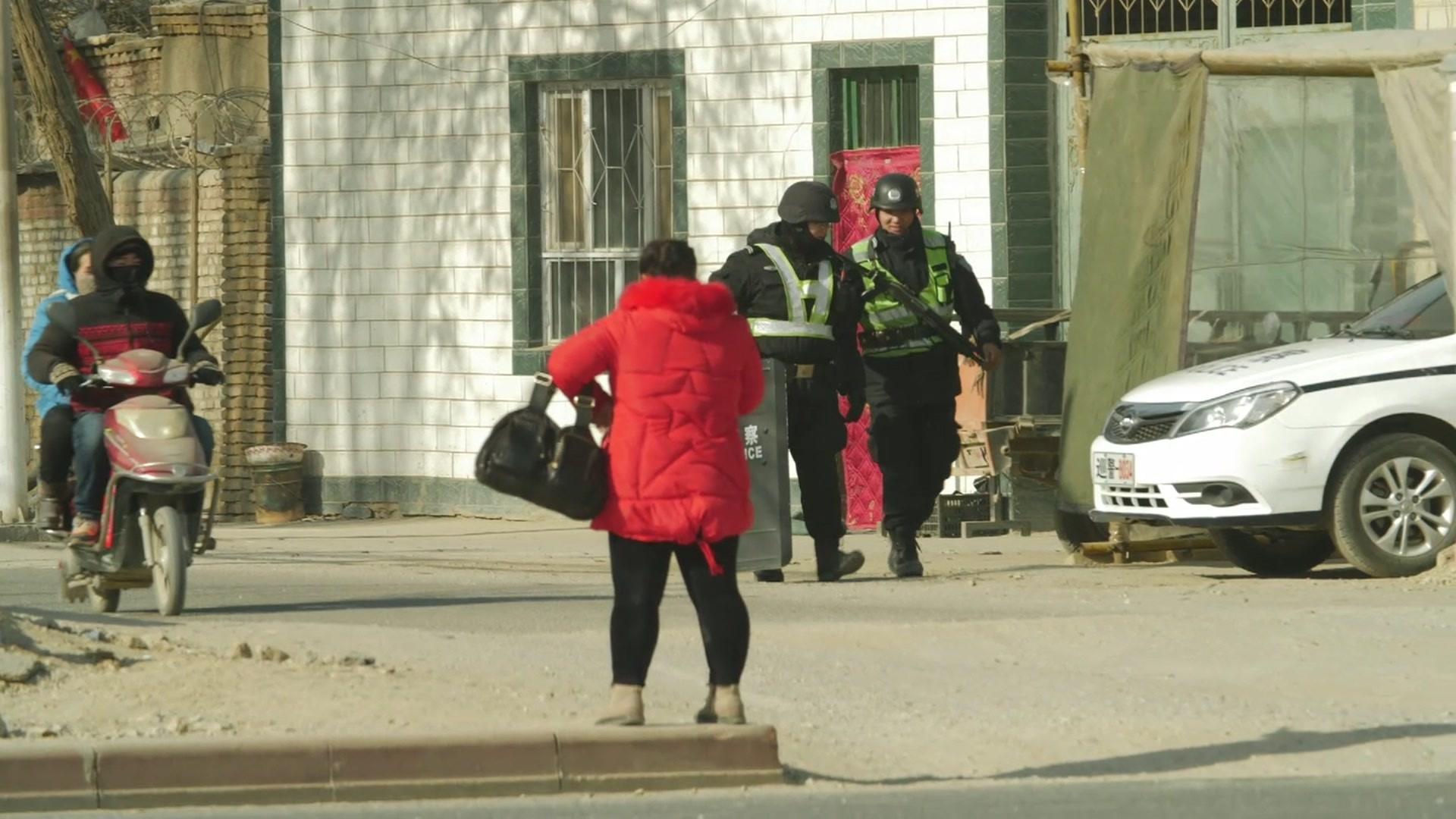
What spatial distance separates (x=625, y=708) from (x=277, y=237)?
40.2ft


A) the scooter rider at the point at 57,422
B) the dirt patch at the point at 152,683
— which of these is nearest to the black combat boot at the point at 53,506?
the scooter rider at the point at 57,422

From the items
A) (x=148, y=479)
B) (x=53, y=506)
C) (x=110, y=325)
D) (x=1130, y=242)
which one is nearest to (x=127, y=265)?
(x=110, y=325)

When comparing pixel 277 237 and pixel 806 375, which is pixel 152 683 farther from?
pixel 277 237

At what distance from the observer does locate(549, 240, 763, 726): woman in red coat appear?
7777 mm

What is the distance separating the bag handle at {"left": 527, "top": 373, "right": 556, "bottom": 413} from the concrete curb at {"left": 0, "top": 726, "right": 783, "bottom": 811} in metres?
0.97

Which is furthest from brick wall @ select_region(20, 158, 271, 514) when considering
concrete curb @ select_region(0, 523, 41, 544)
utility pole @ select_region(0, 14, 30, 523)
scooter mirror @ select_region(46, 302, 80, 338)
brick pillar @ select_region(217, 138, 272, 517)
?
scooter mirror @ select_region(46, 302, 80, 338)

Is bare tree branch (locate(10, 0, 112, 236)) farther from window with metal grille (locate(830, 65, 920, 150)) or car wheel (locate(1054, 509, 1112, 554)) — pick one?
car wheel (locate(1054, 509, 1112, 554))

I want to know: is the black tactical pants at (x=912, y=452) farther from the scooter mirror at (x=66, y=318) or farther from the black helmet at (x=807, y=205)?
the scooter mirror at (x=66, y=318)

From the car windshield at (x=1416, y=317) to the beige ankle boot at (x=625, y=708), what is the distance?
20.3ft

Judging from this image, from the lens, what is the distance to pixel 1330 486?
12.5 meters

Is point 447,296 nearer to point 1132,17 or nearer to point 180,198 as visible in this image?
point 180,198

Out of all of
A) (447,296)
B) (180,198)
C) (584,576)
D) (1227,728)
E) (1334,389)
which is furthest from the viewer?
(180,198)

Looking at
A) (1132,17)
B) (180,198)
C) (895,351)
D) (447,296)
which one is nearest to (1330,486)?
(895,351)

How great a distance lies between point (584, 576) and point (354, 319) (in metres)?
5.91
